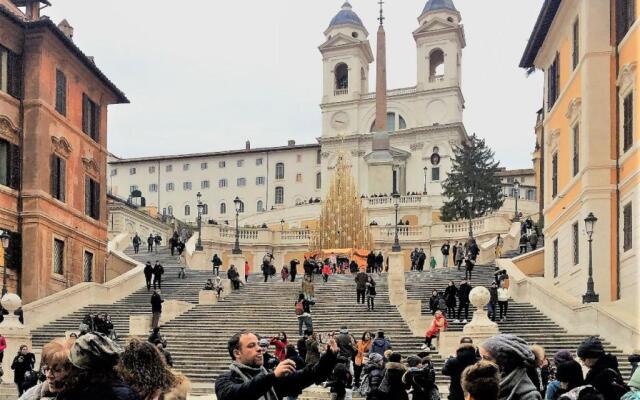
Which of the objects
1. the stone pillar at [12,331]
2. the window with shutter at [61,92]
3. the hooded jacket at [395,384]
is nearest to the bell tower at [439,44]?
the window with shutter at [61,92]

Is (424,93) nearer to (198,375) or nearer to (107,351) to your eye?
(198,375)

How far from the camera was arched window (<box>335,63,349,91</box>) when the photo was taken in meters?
107

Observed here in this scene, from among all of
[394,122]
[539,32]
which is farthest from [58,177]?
[394,122]

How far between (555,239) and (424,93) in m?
67.0

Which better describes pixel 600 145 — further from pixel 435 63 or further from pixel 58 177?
pixel 435 63

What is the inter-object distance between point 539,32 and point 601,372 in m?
30.4

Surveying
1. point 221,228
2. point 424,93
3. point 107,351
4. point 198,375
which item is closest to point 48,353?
point 107,351

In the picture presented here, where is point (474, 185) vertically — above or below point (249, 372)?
above

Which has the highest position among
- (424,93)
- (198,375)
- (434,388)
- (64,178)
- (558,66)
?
(424,93)

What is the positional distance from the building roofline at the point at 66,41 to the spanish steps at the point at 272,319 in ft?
31.2

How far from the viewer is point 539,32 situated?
121 feet

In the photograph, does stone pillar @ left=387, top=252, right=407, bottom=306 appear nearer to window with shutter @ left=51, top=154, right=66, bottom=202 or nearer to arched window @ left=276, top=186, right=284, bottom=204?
window with shutter @ left=51, top=154, right=66, bottom=202

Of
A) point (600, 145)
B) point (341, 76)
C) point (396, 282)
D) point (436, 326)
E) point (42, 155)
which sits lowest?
point (436, 326)

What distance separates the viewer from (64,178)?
39062mm
